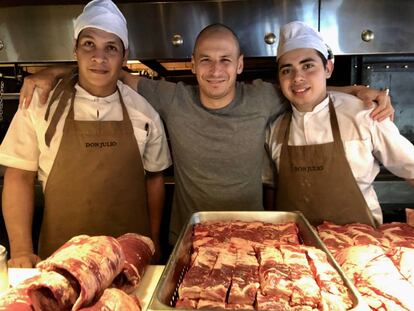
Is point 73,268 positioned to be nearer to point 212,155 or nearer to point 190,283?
point 190,283

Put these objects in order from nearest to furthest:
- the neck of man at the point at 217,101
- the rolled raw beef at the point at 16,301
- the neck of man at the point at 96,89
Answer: the rolled raw beef at the point at 16,301
the neck of man at the point at 96,89
the neck of man at the point at 217,101

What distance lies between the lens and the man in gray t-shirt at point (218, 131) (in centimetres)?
204

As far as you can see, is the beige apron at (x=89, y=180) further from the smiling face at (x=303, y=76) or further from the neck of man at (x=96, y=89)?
the smiling face at (x=303, y=76)

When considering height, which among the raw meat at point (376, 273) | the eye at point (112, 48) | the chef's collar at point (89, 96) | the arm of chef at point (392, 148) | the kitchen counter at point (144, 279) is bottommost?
the kitchen counter at point (144, 279)

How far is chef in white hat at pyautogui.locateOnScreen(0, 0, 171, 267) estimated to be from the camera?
6.29 feet

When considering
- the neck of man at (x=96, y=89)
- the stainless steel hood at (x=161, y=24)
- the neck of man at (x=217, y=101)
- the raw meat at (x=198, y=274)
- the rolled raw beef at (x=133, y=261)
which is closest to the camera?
the raw meat at (x=198, y=274)

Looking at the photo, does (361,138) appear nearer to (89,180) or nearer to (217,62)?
(217,62)

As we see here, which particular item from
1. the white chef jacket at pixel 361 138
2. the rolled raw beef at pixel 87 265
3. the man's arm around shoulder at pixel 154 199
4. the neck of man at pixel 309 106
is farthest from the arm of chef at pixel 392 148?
the rolled raw beef at pixel 87 265

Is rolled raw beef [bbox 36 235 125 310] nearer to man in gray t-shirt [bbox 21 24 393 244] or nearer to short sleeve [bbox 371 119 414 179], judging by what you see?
man in gray t-shirt [bbox 21 24 393 244]

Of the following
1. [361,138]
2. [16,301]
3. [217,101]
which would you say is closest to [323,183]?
[361,138]

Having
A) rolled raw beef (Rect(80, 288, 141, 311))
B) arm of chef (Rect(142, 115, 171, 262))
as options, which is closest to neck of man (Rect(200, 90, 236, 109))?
arm of chef (Rect(142, 115, 171, 262))

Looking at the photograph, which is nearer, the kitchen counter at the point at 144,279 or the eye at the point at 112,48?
the kitchen counter at the point at 144,279

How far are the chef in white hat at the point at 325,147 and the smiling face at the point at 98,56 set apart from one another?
2.68ft

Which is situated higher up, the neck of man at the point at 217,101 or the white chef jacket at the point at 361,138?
the neck of man at the point at 217,101
